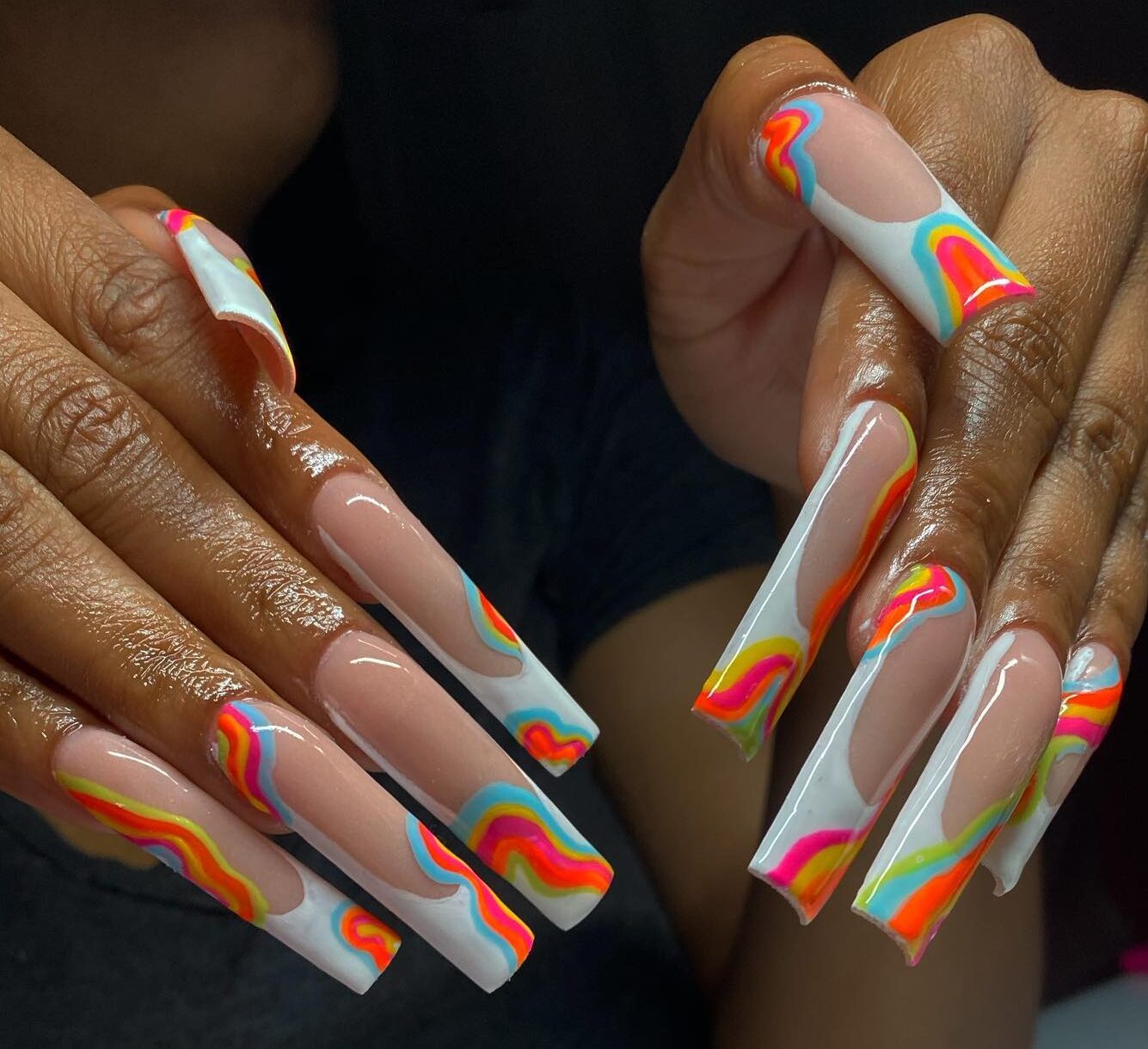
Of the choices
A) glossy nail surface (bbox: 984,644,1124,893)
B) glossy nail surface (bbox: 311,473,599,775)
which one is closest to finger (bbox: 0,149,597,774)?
glossy nail surface (bbox: 311,473,599,775)

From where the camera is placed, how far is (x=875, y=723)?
286 mm

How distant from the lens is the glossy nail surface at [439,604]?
0.30 m

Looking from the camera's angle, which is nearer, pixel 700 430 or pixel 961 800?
pixel 961 800

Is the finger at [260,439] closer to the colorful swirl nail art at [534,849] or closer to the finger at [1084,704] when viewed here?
the colorful swirl nail art at [534,849]

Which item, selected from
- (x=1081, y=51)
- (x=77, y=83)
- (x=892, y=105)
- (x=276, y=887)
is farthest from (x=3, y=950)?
(x=1081, y=51)

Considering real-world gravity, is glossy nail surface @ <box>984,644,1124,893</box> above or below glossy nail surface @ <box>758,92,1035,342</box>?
below

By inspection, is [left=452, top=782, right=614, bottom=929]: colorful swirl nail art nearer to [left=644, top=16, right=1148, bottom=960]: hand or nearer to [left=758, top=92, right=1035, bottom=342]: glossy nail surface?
[left=644, top=16, right=1148, bottom=960]: hand

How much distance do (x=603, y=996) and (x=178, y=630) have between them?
1.23ft

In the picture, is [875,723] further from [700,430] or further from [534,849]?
[700,430]

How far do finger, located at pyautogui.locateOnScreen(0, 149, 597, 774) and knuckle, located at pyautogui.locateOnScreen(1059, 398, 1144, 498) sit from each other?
0.18 meters

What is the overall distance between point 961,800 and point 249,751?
0.62ft

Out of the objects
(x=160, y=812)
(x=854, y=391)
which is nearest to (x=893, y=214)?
(x=854, y=391)

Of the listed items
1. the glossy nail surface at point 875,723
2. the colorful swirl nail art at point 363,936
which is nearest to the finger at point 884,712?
the glossy nail surface at point 875,723

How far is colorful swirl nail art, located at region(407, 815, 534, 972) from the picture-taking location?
0.29 meters
